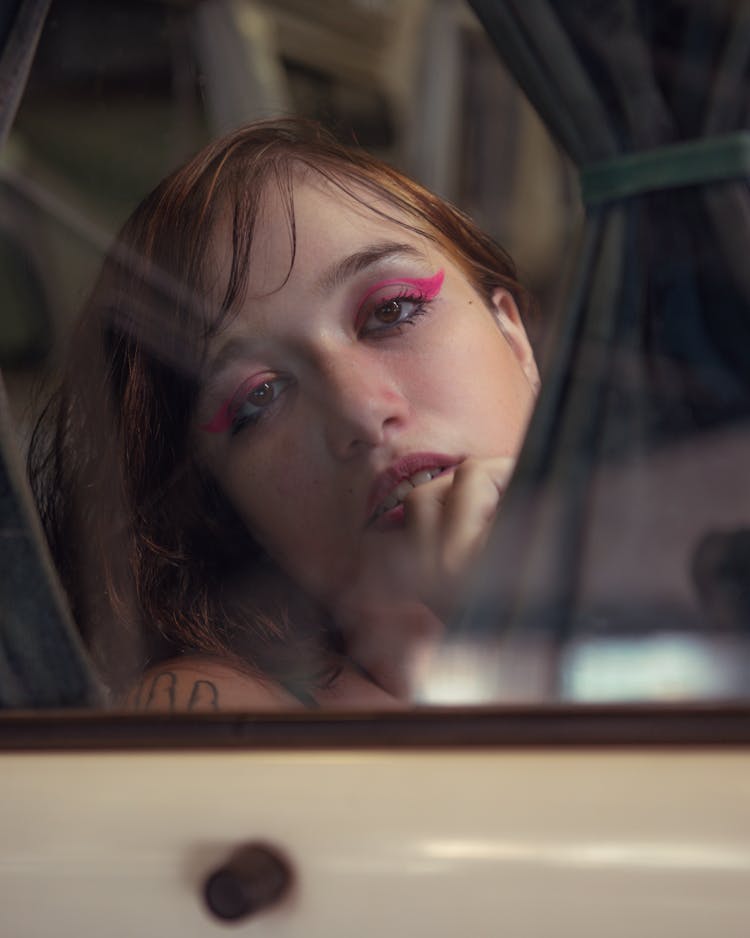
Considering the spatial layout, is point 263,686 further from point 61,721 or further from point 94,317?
point 94,317

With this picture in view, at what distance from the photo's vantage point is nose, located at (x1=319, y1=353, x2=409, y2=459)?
33.6 inches

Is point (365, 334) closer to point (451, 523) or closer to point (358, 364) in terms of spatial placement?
point (358, 364)

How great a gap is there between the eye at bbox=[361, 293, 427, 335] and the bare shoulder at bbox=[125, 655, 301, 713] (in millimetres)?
305

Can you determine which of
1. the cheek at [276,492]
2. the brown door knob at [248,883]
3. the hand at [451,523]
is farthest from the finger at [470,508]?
the brown door knob at [248,883]

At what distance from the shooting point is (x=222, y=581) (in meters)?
0.92

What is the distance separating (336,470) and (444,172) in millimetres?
259

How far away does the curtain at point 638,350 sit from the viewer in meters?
0.73

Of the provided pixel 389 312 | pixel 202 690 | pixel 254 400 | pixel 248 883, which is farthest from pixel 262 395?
pixel 248 883

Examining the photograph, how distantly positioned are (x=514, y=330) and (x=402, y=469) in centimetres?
A: 15

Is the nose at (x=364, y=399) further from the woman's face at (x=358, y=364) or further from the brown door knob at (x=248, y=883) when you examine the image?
the brown door knob at (x=248, y=883)

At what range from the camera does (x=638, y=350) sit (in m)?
0.77

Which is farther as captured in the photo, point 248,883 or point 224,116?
point 224,116

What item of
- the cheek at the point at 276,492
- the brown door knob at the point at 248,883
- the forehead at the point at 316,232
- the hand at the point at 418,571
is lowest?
the brown door knob at the point at 248,883

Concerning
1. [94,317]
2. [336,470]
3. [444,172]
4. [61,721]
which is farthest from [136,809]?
[444,172]
